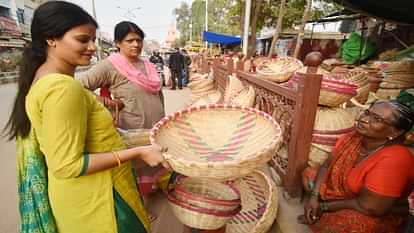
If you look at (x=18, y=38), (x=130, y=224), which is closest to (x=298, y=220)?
(x=130, y=224)

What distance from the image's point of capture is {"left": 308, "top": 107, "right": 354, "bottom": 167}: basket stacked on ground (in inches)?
69.5

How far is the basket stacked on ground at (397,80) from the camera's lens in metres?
3.69

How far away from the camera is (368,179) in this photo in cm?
120

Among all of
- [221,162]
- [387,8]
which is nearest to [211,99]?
[387,8]

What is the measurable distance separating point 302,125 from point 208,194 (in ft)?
2.64

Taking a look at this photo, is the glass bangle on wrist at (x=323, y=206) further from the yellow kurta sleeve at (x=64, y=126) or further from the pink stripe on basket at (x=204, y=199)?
the yellow kurta sleeve at (x=64, y=126)

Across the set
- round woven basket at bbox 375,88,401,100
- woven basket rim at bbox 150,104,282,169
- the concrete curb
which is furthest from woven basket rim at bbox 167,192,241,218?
the concrete curb

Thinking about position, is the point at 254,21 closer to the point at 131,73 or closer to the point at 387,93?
the point at 387,93

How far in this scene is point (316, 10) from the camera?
1302 centimetres

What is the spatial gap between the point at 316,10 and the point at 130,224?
48.1 ft

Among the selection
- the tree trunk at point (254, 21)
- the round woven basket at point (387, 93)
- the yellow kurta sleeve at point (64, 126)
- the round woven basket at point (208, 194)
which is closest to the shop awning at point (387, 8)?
the round woven basket at point (387, 93)

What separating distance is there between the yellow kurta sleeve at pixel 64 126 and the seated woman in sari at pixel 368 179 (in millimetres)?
1293

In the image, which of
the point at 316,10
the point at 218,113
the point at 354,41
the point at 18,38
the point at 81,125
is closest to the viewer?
the point at 81,125

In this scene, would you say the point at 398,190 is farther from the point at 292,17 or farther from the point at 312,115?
the point at 292,17
